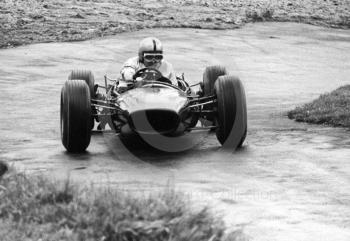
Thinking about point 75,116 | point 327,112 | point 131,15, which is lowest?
point 131,15

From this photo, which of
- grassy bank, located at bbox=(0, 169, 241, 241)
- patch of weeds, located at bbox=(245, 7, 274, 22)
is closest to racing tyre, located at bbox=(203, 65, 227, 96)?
grassy bank, located at bbox=(0, 169, 241, 241)

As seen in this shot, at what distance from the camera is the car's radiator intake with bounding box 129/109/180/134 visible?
1277 cm

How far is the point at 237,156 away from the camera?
1316cm

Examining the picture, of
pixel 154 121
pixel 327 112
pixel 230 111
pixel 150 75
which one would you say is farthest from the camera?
pixel 327 112

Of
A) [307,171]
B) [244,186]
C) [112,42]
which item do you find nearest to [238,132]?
[307,171]

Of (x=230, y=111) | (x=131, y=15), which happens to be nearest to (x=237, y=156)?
(x=230, y=111)

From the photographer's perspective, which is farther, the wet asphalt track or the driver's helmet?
the driver's helmet

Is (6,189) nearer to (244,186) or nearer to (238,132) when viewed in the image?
(244,186)

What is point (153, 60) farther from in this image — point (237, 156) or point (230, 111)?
point (237, 156)

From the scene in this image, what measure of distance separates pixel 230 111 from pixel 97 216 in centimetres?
610

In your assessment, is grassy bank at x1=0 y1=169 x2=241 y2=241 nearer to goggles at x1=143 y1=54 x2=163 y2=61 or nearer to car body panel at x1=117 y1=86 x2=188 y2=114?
car body panel at x1=117 y1=86 x2=188 y2=114

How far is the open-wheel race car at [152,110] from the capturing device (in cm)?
1285

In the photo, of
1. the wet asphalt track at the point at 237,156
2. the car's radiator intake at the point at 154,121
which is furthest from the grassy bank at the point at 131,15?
the car's radiator intake at the point at 154,121

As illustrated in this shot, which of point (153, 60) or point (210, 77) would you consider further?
point (210, 77)
